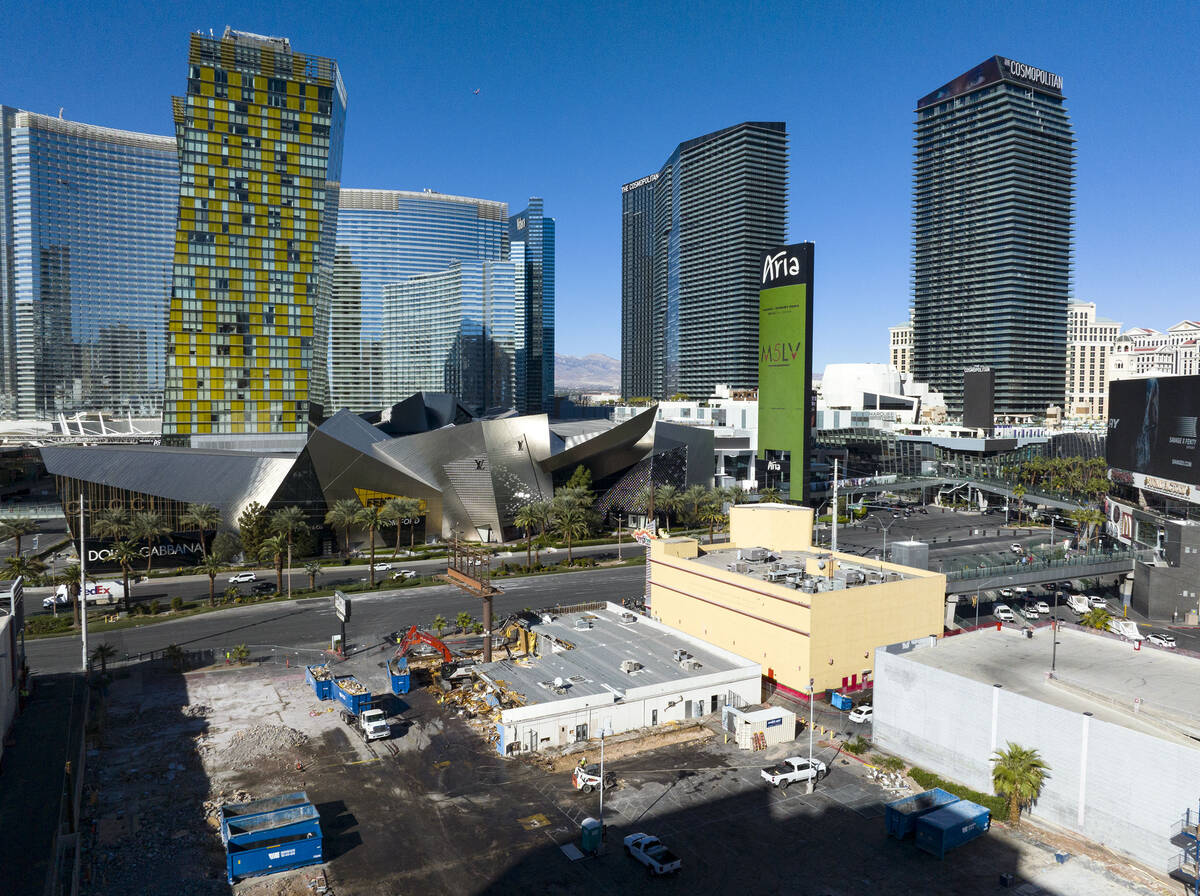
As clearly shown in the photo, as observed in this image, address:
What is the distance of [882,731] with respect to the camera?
36.7 meters

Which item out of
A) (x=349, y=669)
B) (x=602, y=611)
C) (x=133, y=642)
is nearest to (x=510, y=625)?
(x=602, y=611)

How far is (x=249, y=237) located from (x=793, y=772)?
101883 millimetres

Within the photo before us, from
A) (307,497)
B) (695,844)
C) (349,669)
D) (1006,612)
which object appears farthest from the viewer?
(307,497)

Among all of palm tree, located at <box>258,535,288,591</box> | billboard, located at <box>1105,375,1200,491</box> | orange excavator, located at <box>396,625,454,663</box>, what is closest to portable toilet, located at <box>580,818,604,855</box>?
orange excavator, located at <box>396,625,454,663</box>

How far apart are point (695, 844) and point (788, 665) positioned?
1724 centimetres

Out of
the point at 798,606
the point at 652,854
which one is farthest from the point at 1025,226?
the point at 652,854

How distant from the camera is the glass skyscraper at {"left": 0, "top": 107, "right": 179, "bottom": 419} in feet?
577

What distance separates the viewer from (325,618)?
58281mm

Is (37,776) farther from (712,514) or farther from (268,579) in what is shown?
(712,514)

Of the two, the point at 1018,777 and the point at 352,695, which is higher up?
the point at 1018,777

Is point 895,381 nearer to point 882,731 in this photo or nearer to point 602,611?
point 602,611

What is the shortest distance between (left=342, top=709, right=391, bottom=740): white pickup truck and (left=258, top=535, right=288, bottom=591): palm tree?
2877 centimetres

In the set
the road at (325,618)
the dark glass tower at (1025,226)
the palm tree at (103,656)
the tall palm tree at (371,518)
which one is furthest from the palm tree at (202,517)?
the dark glass tower at (1025,226)

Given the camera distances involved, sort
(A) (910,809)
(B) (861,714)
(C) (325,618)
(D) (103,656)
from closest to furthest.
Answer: (A) (910,809)
(B) (861,714)
(D) (103,656)
(C) (325,618)
